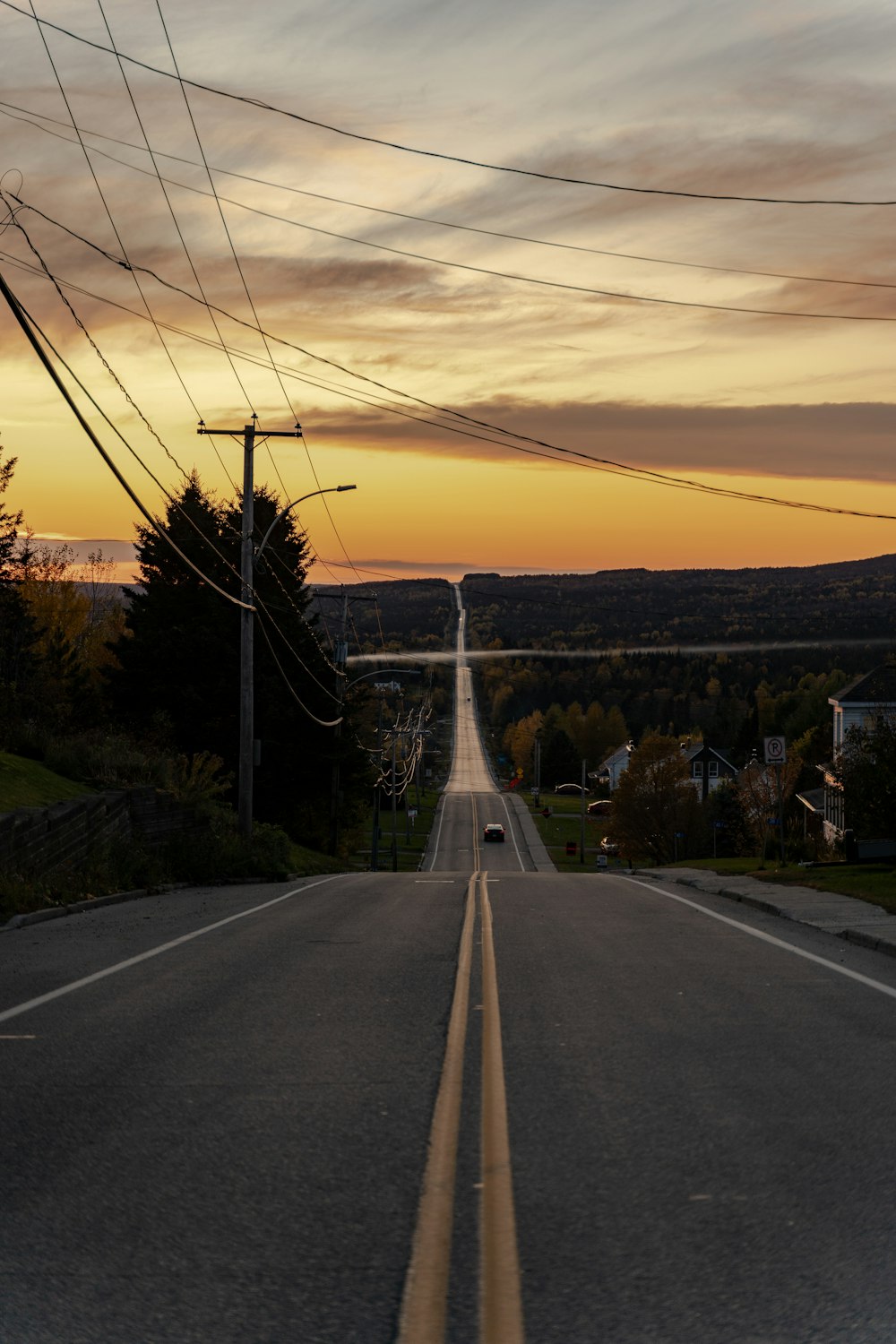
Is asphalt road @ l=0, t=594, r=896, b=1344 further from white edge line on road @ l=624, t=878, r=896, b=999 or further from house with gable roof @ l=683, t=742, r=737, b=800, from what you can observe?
house with gable roof @ l=683, t=742, r=737, b=800

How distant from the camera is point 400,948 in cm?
1509

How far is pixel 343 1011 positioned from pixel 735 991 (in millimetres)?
3460

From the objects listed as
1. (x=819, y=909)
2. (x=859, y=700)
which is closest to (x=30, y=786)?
(x=819, y=909)

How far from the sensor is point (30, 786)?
24.3m

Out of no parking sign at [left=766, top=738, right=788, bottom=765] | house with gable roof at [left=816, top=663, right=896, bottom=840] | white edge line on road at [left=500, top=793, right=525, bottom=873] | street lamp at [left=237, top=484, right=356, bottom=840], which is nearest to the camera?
no parking sign at [left=766, top=738, right=788, bottom=765]

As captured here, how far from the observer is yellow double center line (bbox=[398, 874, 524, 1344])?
464cm

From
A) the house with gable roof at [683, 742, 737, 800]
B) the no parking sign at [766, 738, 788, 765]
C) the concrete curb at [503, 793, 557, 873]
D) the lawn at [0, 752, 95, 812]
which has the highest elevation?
the house with gable roof at [683, 742, 737, 800]

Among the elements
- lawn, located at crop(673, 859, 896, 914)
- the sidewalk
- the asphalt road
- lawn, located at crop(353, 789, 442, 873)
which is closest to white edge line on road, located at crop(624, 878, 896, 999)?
the asphalt road

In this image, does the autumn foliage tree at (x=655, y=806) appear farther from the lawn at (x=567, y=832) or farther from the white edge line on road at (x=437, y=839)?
the white edge line on road at (x=437, y=839)

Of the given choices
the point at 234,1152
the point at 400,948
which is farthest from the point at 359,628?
the point at 234,1152

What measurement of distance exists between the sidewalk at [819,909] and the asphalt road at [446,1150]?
2350 millimetres

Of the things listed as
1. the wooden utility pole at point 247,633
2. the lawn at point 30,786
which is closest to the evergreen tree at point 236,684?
the wooden utility pole at point 247,633

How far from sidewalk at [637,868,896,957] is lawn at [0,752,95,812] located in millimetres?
11575

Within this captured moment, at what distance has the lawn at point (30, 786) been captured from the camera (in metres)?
22.5
